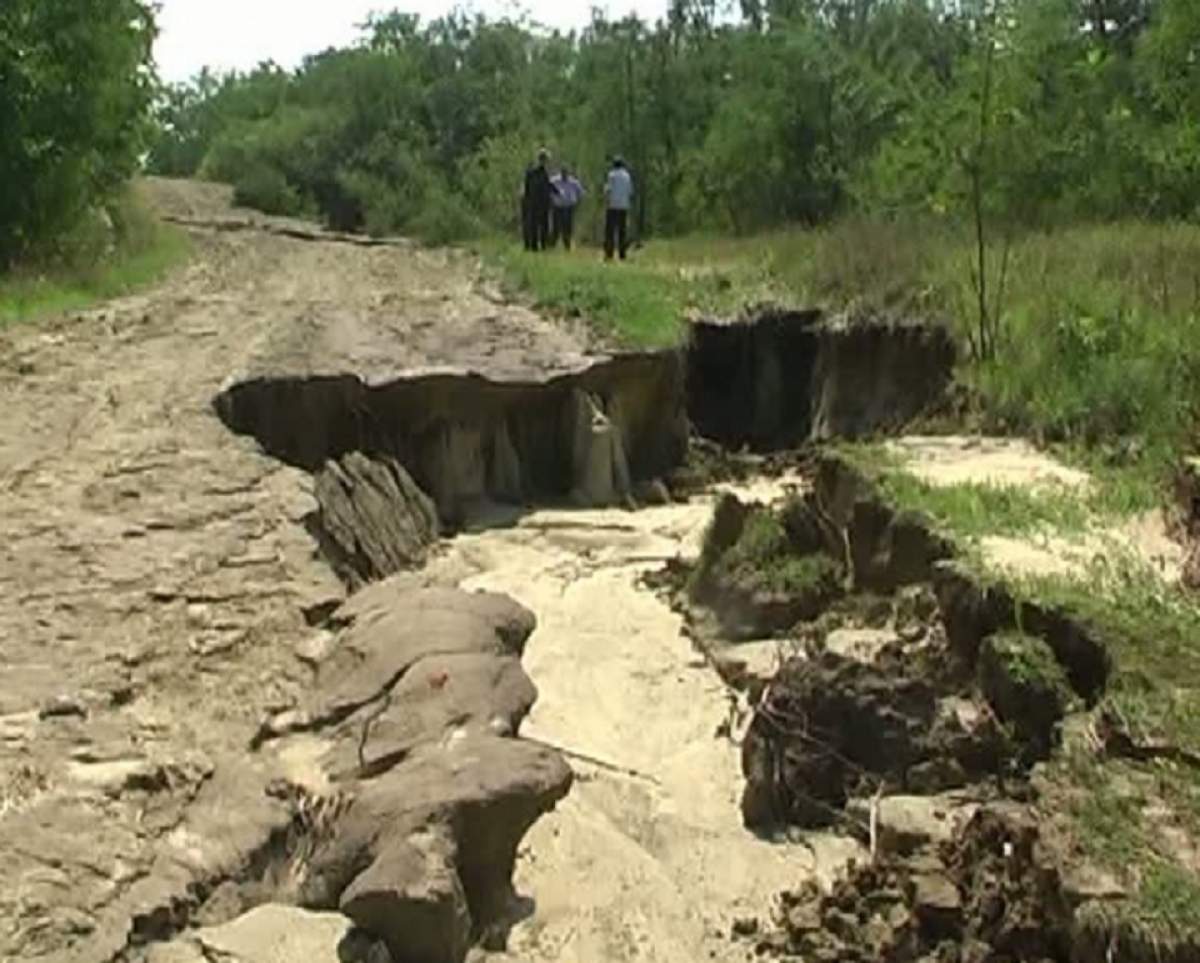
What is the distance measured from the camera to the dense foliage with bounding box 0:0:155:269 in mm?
18672

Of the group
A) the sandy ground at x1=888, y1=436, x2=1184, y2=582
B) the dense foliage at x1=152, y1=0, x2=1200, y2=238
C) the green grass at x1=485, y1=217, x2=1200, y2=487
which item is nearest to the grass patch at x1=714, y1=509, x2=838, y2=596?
the sandy ground at x1=888, y1=436, x2=1184, y2=582

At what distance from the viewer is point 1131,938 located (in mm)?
4523

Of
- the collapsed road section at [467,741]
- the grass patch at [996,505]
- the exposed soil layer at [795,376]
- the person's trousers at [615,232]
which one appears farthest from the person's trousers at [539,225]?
the grass patch at [996,505]

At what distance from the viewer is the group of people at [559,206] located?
22484mm

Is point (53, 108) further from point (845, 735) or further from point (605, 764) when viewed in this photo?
point (845, 735)

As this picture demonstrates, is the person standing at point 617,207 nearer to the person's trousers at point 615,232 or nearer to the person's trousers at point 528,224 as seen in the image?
the person's trousers at point 615,232

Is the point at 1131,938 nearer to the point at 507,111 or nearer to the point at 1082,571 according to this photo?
the point at 1082,571

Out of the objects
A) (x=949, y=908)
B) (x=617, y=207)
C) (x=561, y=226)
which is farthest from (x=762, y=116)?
(x=949, y=908)

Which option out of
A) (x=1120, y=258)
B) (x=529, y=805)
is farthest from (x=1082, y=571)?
(x=1120, y=258)

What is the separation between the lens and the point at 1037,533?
824cm

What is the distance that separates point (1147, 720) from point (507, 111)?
37.2 metres

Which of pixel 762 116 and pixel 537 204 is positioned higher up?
pixel 762 116

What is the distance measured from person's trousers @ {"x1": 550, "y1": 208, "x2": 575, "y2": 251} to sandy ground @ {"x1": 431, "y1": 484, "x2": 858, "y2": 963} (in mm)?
12209

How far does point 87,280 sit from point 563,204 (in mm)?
7171
